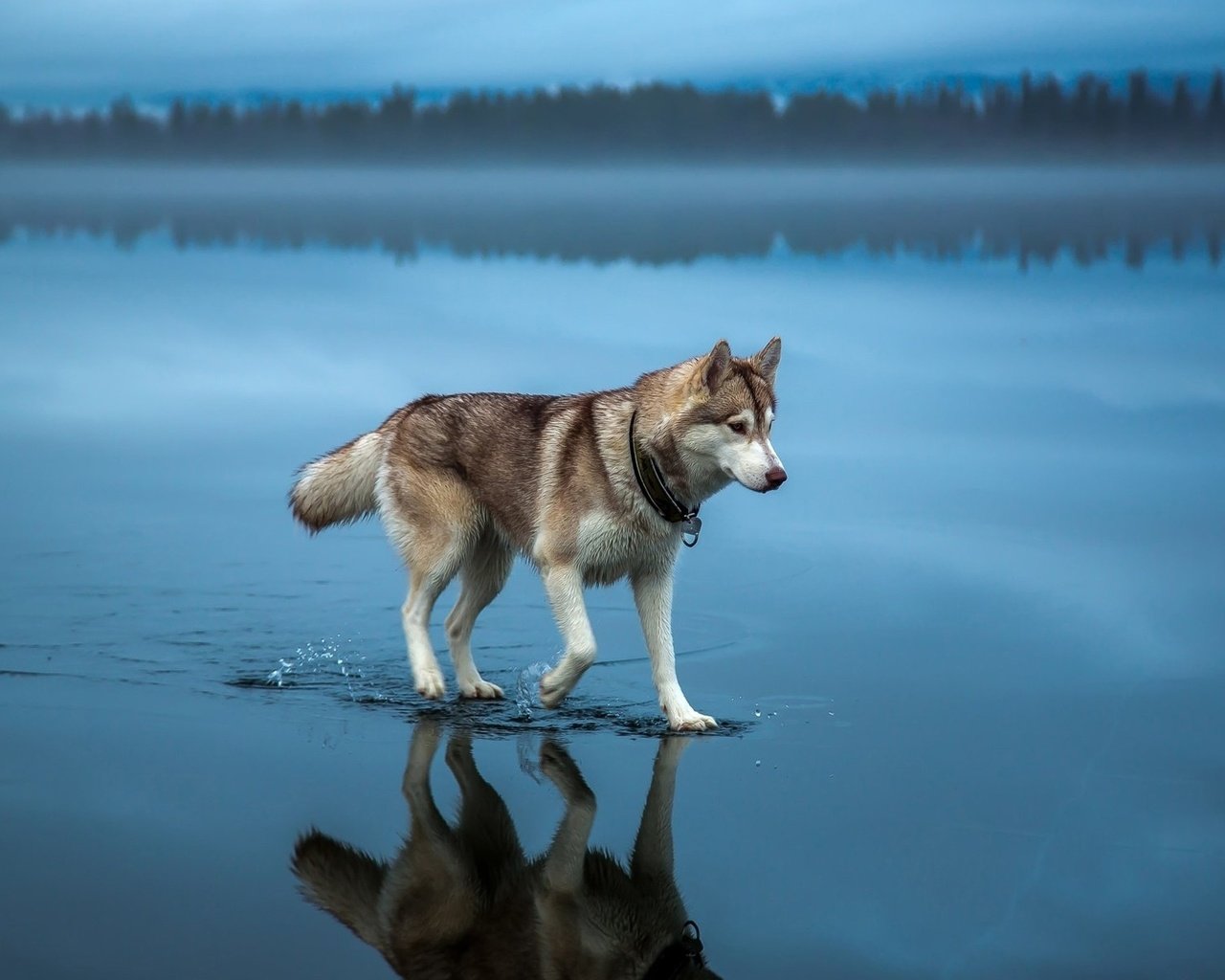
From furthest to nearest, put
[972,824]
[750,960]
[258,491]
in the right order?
[258,491] < [972,824] < [750,960]

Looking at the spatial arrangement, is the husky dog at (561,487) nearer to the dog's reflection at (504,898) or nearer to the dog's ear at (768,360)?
the dog's ear at (768,360)

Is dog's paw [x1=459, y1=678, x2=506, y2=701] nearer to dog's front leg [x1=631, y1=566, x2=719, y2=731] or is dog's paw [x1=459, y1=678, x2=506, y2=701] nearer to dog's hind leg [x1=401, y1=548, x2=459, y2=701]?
dog's hind leg [x1=401, y1=548, x2=459, y2=701]

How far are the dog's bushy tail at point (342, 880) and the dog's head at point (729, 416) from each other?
2420mm

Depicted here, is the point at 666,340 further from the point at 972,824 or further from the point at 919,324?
the point at 972,824

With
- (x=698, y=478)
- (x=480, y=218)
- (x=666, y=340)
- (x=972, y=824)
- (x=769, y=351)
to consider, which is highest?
(x=769, y=351)

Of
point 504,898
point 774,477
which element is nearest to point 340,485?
point 774,477

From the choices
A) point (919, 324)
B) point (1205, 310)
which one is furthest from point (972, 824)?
point (1205, 310)

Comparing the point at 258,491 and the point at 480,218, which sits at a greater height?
the point at 258,491

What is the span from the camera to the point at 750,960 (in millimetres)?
5117

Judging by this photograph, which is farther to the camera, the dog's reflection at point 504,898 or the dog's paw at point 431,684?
the dog's paw at point 431,684

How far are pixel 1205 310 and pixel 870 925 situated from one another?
77.4 ft

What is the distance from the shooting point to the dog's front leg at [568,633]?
7668mm

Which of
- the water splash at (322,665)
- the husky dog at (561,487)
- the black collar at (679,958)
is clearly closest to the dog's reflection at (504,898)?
the black collar at (679,958)

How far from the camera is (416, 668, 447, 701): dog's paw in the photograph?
819 cm
